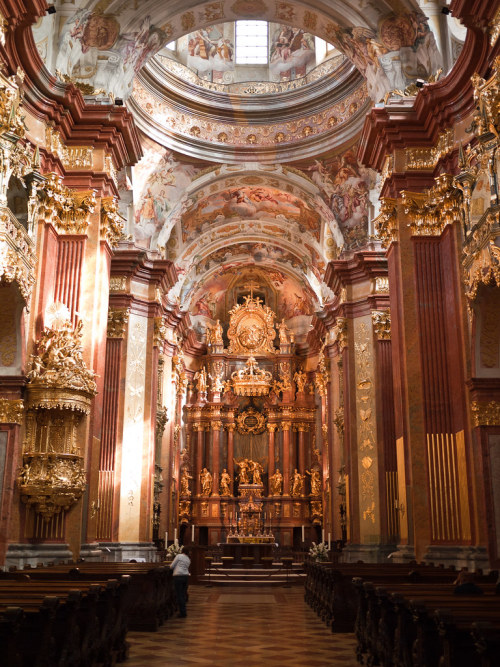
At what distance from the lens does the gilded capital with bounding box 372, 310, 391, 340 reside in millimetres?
20016

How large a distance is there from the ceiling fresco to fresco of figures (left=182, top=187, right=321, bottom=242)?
28.9 feet

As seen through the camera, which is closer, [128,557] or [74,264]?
[74,264]

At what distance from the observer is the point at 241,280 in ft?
108

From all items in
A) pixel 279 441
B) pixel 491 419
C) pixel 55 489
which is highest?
pixel 279 441

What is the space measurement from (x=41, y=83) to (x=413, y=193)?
666 centimetres

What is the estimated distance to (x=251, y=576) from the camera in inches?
809

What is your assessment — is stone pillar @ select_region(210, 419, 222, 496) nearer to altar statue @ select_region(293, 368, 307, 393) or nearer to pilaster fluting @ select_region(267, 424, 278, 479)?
pilaster fluting @ select_region(267, 424, 278, 479)

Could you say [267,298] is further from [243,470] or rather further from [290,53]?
[290,53]

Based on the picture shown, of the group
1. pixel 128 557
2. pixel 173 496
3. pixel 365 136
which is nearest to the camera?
pixel 365 136

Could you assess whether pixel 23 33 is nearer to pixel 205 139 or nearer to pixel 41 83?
pixel 41 83

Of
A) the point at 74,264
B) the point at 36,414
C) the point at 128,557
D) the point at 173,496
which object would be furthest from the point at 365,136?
the point at 173,496

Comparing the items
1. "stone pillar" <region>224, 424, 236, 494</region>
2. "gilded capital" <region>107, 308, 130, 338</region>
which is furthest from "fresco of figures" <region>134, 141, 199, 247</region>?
"stone pillar" <region>224, 424, 236, 494</region>

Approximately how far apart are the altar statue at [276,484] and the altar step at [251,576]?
24.8 ft

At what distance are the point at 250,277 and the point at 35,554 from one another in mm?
22507
